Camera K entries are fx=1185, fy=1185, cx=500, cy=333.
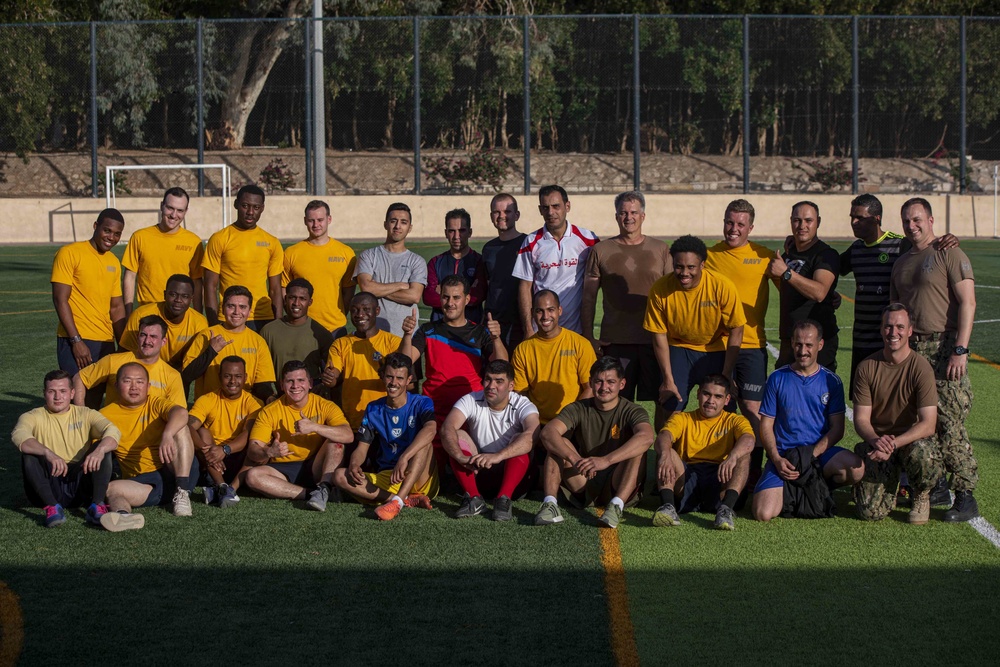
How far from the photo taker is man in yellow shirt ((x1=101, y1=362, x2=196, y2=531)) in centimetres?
761

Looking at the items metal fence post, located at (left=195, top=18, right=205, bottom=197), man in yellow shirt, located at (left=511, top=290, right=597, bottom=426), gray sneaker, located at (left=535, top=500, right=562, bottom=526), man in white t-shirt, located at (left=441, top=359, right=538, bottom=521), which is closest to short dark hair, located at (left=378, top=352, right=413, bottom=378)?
man in white t-shirt, located at (left=441, top=359, right=538, bottom=521)

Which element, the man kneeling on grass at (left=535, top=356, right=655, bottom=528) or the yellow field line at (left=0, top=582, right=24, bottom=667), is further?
the man kneeling on grass at (left=535, top=356, right=655, bottom=528)

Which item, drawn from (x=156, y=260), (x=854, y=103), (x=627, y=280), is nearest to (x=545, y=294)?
(x=627, y=280)

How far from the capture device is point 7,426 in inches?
399

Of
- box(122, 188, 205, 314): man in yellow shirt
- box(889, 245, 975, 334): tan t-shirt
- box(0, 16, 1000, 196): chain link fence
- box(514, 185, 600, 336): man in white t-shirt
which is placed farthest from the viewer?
box(0, 16, 1000, 196): chain link fence

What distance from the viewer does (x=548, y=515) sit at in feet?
24.0

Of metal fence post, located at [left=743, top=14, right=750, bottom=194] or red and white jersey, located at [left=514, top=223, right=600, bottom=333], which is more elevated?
metal fence post, located at [left=743, top=14, right=750, bottom=194]

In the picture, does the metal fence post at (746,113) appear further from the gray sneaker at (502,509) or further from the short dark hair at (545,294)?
the gray sneaker at (502,509)

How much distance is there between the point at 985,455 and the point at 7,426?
7.97m

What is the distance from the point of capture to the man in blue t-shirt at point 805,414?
7.46m

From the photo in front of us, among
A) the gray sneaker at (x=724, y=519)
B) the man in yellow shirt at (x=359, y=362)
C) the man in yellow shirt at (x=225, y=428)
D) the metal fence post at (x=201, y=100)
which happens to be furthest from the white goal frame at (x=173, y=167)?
the gray sneaker at (x=724, y=519)

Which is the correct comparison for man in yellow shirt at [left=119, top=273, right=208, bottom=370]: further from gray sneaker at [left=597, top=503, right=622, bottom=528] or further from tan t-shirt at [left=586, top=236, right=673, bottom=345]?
gray sneaker at [left=597, top=503, right=622, bottom=528]

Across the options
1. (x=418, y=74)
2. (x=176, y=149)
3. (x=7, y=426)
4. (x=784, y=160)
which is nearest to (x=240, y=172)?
(x=176, y=149)

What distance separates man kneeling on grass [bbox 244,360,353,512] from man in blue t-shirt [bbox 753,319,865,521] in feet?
9.14
